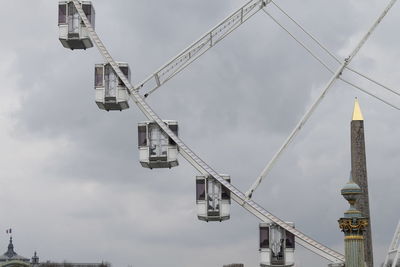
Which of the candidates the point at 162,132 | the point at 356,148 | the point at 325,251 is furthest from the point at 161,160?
the point at 356,148

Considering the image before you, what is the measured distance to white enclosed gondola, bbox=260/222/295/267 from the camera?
171 feet

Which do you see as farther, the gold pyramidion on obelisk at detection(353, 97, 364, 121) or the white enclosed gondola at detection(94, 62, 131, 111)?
the gold pyramidion on obelisk at detection(353, 97, 364, 121)

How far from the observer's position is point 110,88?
55906 mm

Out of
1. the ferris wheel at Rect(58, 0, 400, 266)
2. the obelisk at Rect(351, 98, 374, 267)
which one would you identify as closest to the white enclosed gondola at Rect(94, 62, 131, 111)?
the ferris wheel at Rect(58, 0, 400, 266)

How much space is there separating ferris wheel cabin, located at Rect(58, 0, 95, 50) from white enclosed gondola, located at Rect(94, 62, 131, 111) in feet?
7.07

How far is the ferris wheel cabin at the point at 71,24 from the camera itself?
56.8 metres

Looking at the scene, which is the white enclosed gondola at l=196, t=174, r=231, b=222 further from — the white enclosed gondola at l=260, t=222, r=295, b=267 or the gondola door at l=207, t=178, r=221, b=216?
the white enclosed gondola at l=260, t=222, r=295, b=267

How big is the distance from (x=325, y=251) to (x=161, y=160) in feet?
34.1

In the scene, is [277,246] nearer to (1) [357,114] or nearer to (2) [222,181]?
(2) [222,181]

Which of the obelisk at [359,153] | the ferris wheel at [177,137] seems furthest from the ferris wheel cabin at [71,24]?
the obelisk at [359,153]

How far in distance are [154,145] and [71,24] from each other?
9.07m

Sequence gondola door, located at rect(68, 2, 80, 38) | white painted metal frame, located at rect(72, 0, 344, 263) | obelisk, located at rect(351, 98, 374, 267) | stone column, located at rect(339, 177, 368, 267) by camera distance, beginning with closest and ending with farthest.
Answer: stone column, located at rect(339, 177, 368, 267)
white painted metal frame, located at rect(72, 0, 344, 263)
gondola door, located at rect(68, 2, 80, 38)
obelisk, located at rect(351, 98, 374, 267)

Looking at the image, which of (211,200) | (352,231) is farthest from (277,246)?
(352,231)

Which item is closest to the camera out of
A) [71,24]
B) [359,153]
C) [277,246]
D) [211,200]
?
[277,246]
